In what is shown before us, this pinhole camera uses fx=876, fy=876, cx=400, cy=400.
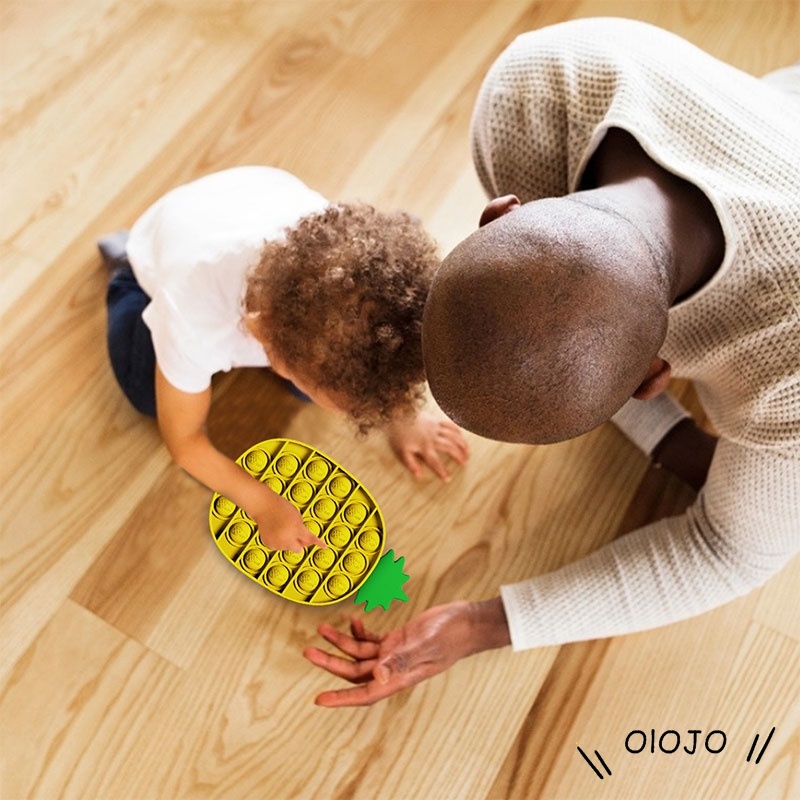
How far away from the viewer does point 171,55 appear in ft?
3.10

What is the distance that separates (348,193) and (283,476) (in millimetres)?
339

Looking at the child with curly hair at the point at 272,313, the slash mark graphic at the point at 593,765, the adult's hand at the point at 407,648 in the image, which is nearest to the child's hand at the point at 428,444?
the child with curly hair at the point at 272,313

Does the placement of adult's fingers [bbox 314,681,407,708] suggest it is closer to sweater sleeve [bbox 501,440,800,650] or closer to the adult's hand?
the adult's hand

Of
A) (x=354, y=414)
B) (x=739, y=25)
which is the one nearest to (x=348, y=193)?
(x=354, y=414)

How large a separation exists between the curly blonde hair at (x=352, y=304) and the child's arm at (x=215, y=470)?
115 millimetres

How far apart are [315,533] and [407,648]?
0.37 feet

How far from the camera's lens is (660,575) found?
67 cm

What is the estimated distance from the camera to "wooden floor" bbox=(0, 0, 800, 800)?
68 centimetres

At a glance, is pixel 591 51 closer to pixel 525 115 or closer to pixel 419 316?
pixel 525 115

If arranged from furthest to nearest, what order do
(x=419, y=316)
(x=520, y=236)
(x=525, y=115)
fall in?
(x=525, y=115) < (x=419, y=316) < (x=520, y=236)

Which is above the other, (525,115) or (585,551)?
(525,115)

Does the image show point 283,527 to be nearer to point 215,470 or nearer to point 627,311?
point 215,470

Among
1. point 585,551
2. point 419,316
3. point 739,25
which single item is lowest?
point 585,551

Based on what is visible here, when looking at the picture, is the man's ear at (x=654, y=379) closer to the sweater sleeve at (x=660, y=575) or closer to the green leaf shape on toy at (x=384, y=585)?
the sweater sleeve at (x=660, y=575)
